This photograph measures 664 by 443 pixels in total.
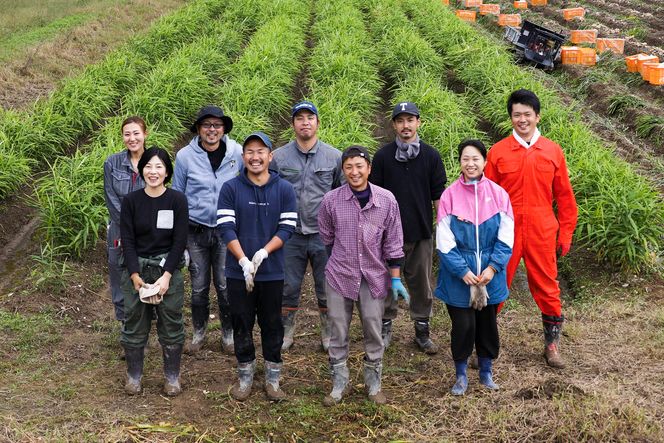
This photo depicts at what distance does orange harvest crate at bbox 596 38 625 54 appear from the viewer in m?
12.9

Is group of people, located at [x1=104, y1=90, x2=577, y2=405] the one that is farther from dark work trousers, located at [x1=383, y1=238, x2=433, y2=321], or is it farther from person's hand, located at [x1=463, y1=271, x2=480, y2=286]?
dark work trousers, located at [x1=383, y1=238, x2=433, y2=321]

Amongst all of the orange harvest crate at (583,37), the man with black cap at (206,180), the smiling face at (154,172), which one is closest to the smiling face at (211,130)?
the man with black cap at (206,180)

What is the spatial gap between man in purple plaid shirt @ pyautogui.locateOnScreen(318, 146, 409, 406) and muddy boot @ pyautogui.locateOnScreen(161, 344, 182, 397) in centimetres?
83

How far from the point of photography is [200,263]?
13.4 ft

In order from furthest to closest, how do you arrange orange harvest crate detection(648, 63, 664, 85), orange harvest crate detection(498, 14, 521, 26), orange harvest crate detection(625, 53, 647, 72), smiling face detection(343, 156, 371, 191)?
orange harvest crate detection(498, 14, 521, 26) → orange harvest crate detection(625, 53, 647, 72) → orange harvest crate detection(648, 63, 664, 85) → smiling face detection(343, 156, 371, 191)

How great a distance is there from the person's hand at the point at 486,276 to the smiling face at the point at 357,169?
0.79 metres

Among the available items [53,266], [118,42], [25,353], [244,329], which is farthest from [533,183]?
[118,42]

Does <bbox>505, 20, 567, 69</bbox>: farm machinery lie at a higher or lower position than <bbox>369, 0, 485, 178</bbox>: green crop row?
higher

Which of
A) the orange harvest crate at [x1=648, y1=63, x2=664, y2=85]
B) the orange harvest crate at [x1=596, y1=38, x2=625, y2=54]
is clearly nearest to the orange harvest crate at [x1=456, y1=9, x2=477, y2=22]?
the orange harvest crate at [x1=596, y1=38, x2=625, y2=54]

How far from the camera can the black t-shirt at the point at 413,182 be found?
398cm

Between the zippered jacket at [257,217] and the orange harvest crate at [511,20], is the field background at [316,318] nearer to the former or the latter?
the zippered jacket at [257,217]

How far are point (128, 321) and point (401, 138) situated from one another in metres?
1.86

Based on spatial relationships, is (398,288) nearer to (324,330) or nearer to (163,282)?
(324,330)

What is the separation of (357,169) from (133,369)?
1650 millimetres
